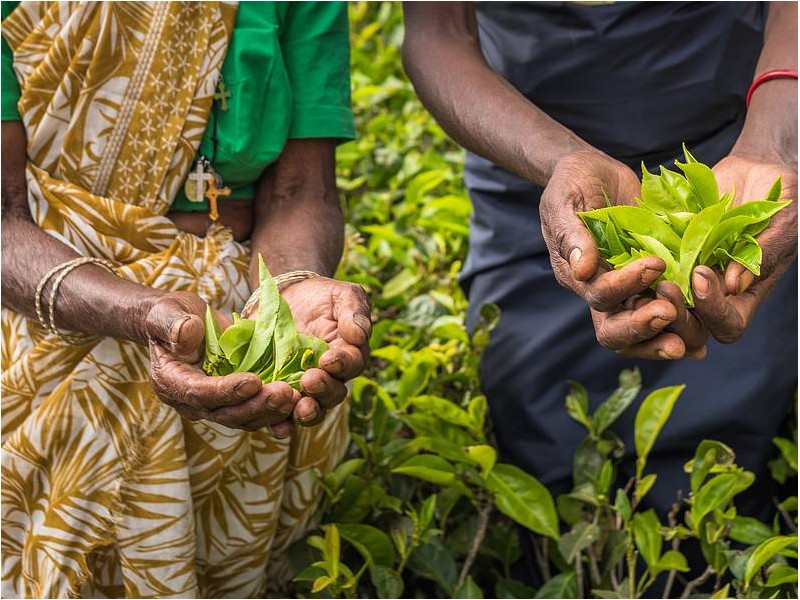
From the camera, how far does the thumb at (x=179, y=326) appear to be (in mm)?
1466

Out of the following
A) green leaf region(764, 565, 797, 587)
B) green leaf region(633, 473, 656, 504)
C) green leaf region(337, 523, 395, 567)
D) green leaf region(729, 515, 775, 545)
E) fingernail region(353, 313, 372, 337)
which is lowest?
green leaf region(337, 523, 395, 567)

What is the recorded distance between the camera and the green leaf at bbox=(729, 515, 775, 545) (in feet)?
6.24

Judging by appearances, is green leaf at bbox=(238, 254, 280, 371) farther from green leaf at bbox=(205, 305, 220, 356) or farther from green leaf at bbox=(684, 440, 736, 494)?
green leaf at bbox=(684, 440, 736, 494)

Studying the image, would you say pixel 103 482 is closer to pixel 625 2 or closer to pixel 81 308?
pixel 81 308

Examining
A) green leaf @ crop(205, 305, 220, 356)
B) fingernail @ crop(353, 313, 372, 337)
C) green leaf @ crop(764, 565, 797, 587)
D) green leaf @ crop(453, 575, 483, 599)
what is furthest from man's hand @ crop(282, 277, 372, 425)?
green leaf @ crop(764, 565, 797, 587)

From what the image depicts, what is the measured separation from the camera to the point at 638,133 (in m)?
2.10

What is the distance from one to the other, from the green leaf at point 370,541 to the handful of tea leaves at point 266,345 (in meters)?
0.49

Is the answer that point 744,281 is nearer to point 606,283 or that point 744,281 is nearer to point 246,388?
point 606,283

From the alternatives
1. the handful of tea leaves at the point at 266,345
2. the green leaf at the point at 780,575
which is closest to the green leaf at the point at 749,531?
the green leaf at the point at 780,575

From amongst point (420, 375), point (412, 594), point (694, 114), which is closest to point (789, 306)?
point (694, 114)

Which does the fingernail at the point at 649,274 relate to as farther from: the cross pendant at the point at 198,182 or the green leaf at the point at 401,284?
the green leaf at the point at 401,284

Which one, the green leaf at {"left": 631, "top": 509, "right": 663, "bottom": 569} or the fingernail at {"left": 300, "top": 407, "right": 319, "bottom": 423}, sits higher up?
Result: the fingernail at {"left": 300, "top": 407, "right": 319, "bottom": 423}

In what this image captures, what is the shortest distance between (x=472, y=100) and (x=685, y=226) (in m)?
0.55

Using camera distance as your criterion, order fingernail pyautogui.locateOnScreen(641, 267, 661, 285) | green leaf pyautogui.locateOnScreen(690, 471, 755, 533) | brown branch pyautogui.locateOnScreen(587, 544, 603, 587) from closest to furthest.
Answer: fingernail pyautogui.locateOnScreen(641, 267, 661, 285) → green leaf pyautogui.locateOnScreen(690, 471, 755, 533) → brown branch pyautogui.locateOnScreen(587, 544, 603, 587)
